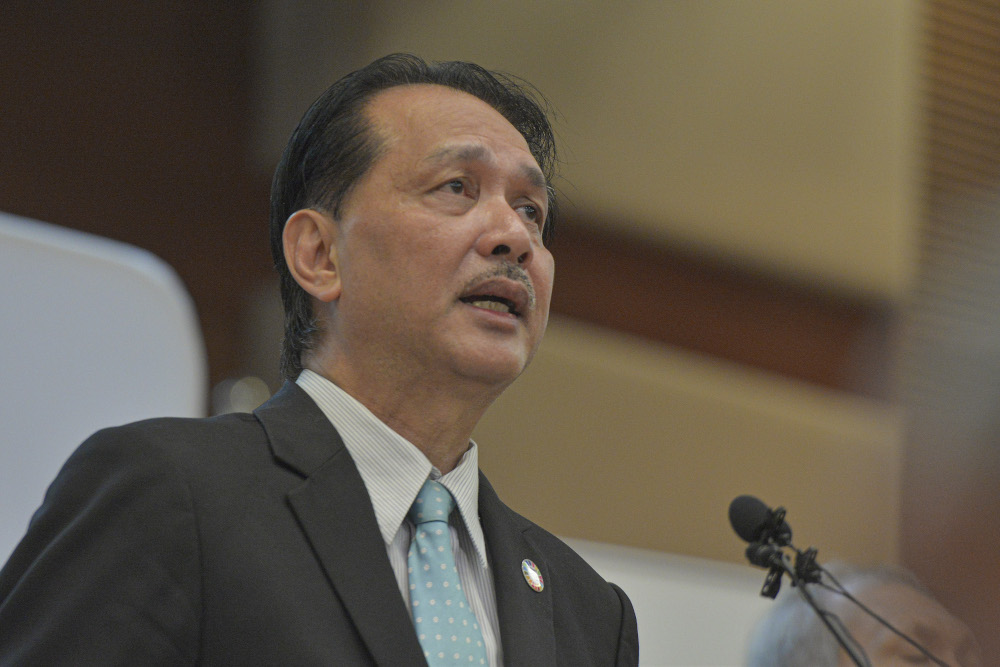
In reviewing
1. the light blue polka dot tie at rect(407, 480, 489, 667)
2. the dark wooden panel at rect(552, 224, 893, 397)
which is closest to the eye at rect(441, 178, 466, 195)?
the light blue polka dot tie at rect(407, 480, 489, 667)

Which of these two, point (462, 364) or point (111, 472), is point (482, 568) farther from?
point (111, 472)

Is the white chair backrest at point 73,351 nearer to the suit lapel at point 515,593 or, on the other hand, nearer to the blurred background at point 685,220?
the suit lapel at point 515,593

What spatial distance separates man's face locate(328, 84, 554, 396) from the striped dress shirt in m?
0.08

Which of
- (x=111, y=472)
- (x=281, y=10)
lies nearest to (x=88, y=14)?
(x=281, y=10)

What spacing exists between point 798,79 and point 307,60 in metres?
1.82

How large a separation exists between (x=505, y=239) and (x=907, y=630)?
1172 mm

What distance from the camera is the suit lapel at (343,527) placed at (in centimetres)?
102

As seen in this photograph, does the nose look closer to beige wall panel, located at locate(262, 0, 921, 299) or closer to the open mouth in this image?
the open mouth

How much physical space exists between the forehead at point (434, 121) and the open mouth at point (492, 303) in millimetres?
215

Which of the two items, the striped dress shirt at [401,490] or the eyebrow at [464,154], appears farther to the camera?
the eyebrow at [464,154]

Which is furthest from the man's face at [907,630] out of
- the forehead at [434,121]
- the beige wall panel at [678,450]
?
the beige wall panel at [678,450]

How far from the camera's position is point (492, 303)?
1330 mm

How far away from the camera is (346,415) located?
1269 mm

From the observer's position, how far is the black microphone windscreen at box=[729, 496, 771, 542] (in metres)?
1.53
